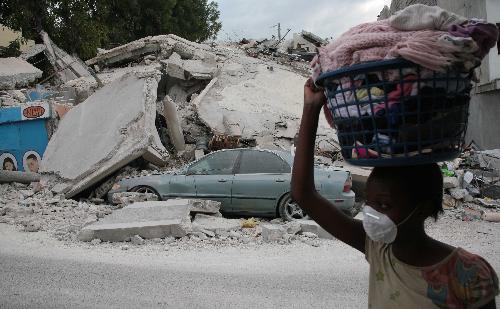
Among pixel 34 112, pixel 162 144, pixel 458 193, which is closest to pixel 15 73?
pixel 34 112

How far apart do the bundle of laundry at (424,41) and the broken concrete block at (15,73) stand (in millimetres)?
18254

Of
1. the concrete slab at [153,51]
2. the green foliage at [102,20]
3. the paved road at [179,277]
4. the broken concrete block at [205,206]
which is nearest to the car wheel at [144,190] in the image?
the broken concrete block at [205,206]

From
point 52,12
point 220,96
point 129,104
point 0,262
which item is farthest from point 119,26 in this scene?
point 0,262

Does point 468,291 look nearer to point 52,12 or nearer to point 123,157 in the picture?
point 123,157

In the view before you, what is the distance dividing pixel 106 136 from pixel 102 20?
731 inches

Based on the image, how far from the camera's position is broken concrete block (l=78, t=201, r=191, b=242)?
676 cm

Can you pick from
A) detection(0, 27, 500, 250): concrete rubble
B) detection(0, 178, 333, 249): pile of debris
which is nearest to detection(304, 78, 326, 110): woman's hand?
detection(0, 27, 500, 250): concrete rubble

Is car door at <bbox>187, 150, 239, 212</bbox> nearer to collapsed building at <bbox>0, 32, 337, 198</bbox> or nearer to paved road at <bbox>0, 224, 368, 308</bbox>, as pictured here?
collapsed building at <bbox>0, 32, 337, 198</bbox>

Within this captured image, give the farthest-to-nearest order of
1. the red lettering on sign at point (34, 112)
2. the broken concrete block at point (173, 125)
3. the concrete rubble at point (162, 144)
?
the broken concrete block at point (173, 125) < the red lettering on sign at point (34, 112) < the concrete rubble at point (162, 144)

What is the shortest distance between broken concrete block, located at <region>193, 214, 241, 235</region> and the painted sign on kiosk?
6.75 m

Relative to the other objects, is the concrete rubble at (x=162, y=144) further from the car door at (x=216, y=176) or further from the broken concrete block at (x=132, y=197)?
the car door at (x=216, y=176)

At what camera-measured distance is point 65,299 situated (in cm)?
412

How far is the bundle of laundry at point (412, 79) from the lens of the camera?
135cm

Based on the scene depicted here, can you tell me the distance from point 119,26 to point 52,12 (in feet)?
22.3
